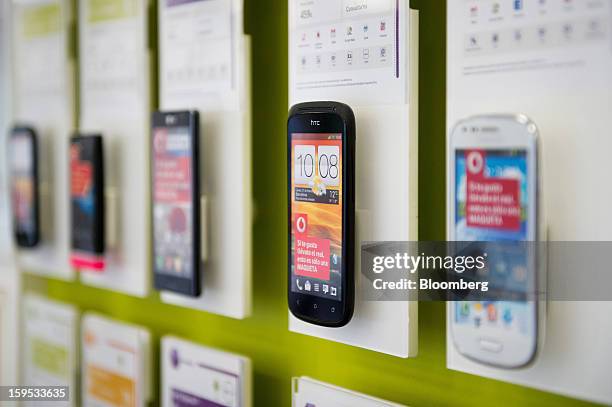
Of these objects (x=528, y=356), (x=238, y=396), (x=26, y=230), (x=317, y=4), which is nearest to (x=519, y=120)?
(x=528, y=356)

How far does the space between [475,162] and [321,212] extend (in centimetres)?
22

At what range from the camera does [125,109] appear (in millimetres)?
1153

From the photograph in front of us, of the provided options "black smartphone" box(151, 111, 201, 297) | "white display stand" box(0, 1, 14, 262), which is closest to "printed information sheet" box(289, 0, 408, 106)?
"black smartphone" box(151, 111, 201, 297)

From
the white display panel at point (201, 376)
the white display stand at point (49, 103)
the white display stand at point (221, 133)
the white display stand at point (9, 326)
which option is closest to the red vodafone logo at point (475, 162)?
the white display stand at point (221, 133)

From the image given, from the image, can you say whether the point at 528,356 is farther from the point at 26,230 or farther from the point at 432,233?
the point at 26,230

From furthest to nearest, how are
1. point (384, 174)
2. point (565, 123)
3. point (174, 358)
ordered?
point (174, 358), point (384, 174), point (565, 123)

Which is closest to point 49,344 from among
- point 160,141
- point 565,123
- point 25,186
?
point 25,186

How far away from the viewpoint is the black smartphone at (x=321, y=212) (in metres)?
0.79

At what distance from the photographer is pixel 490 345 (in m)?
0.67

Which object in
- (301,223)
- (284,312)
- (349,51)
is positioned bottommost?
(284,312)

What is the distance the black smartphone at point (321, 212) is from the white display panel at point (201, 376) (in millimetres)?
208

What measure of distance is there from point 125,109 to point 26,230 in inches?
14.7

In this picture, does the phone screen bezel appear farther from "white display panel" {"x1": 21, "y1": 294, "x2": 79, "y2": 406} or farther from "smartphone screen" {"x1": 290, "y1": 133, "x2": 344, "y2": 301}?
"smartphone screen" {"x1": 290, "y1": 133, "x2": 344, "y2": 301}

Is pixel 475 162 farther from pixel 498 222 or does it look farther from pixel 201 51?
pixel 201 51
